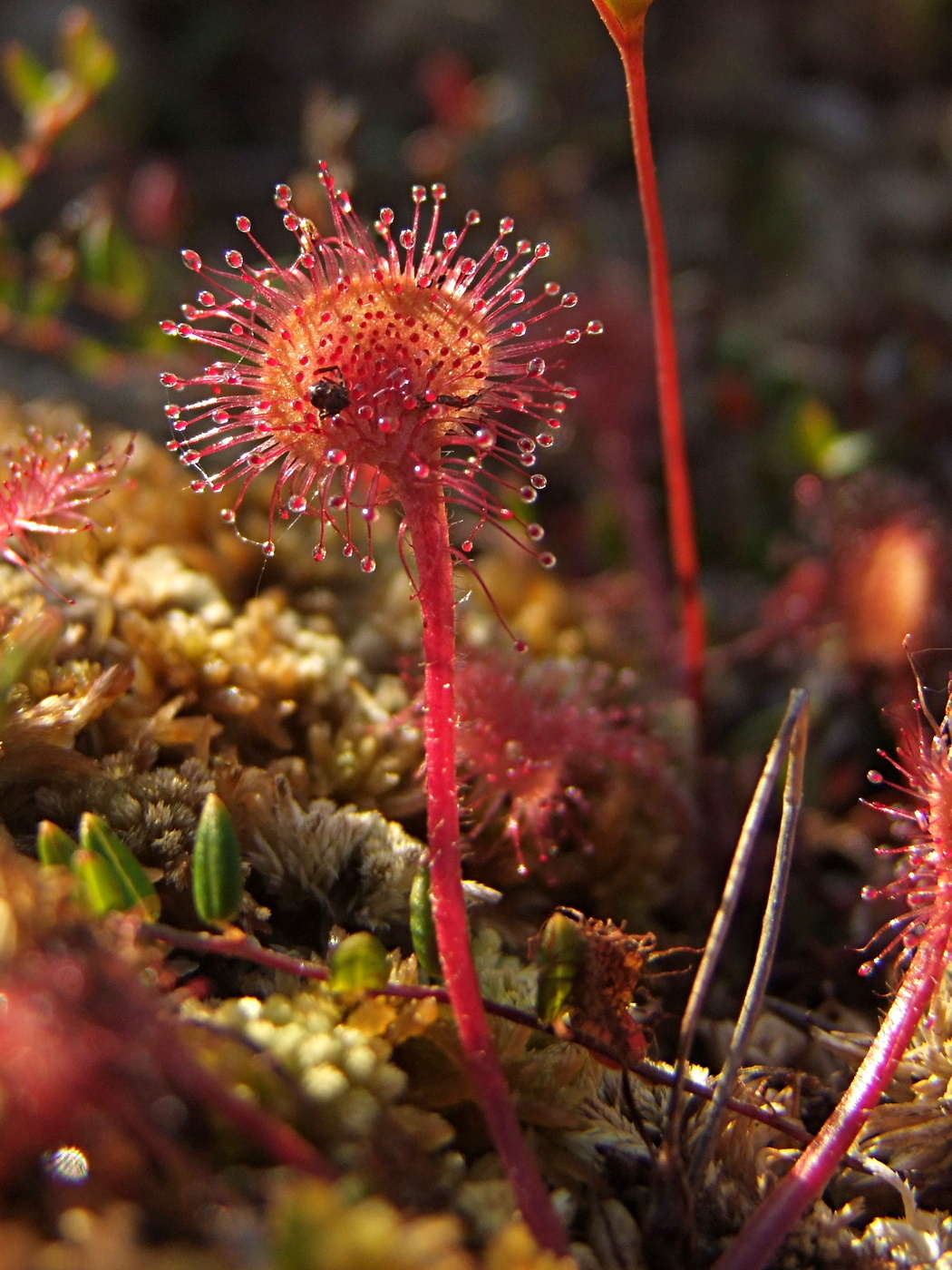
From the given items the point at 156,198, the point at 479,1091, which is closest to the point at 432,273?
the point at 479,1091

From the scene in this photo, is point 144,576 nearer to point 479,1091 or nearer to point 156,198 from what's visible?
point 479,1091

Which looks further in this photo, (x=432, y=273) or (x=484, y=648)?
(x=484, y=648)

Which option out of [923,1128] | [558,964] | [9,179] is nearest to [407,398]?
[558,964]

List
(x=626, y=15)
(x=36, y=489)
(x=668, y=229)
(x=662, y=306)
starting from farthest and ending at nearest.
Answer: (x=668, y=229), (x=662, y=306), (x=36, y=489), (x=626, y=15)

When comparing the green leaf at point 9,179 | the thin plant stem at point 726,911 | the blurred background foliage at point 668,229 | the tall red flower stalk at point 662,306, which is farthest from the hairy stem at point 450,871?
the green leaf at point 9,179

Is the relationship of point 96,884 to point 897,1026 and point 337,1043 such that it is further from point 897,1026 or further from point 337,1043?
point 897,1026

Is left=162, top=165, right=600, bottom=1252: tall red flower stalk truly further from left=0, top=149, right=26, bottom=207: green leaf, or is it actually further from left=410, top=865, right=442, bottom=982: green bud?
left=0, top=149, right=26, bottom=207: green leaf
